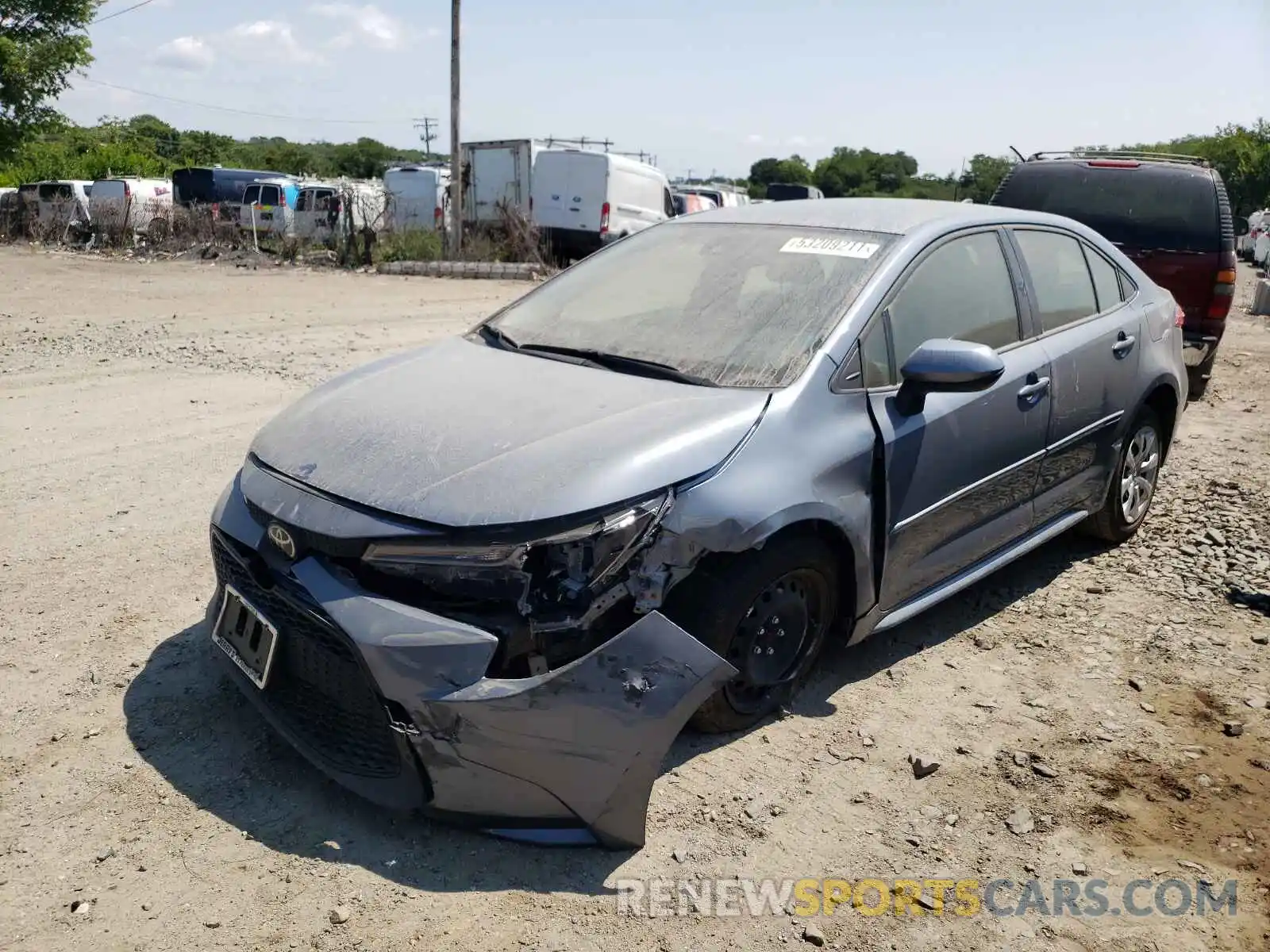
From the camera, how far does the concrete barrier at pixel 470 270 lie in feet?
61.7

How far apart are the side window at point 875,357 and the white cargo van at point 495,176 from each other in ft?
59.9

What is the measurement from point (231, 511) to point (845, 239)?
234 centimetres

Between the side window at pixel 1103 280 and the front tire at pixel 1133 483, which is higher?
the side window at pixel 1103 280

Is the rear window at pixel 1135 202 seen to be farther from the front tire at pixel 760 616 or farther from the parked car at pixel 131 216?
the parked car at pixel 131 216

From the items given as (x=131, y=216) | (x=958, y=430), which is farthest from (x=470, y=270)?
(x=958, y=430)

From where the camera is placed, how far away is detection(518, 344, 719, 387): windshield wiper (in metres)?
3.39

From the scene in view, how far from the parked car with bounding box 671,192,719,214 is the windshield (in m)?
19.4

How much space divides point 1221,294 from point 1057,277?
415 cm

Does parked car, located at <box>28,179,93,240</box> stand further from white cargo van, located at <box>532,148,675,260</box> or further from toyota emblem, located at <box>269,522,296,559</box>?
toyota emblem, located at <box>269,522,296,559</box>

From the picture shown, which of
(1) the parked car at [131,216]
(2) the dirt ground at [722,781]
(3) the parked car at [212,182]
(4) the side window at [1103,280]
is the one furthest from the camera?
(3) the parked car at [212,182]

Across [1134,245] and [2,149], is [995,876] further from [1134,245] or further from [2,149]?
[2,149]

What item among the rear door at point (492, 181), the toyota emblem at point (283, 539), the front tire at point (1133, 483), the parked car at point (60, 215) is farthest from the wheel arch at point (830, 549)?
the parked car at point (60, 215)

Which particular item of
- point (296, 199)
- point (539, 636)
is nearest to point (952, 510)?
point (539, 636)

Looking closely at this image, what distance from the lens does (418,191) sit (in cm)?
2519
